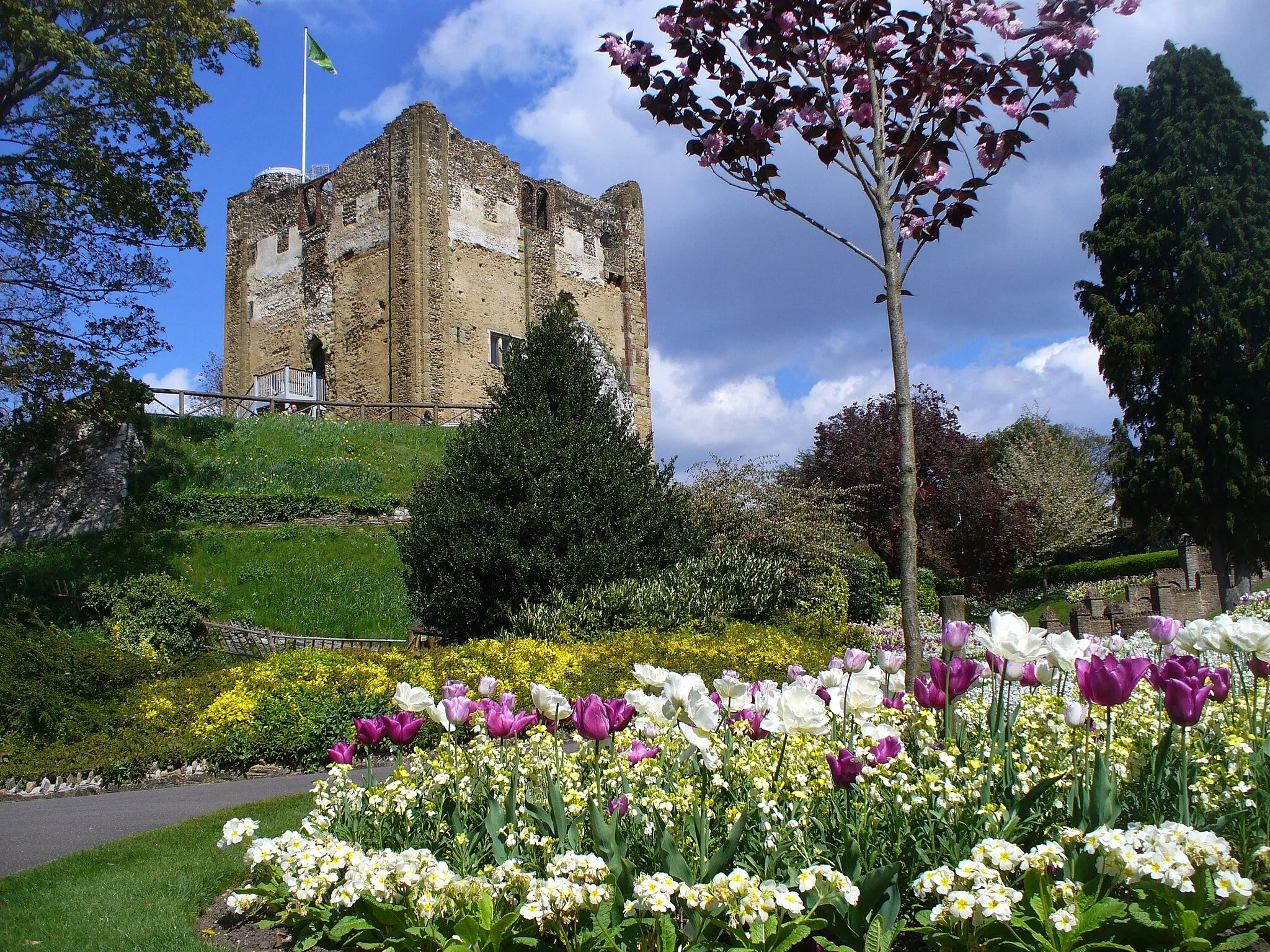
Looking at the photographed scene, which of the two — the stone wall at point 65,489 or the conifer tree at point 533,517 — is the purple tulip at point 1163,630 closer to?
the conifer tree at point 533,517

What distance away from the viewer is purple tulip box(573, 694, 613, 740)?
320 cm

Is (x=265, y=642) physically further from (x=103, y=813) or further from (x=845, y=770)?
(x=845, y=770)

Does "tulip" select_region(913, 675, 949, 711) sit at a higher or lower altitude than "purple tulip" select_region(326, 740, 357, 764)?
higher

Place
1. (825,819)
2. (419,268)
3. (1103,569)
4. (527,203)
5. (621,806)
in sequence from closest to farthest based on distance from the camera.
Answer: (621,806)
(825,819)
(1103,569)
(419,268)
(527,203)

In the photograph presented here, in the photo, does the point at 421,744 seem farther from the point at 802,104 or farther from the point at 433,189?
the point at 433,189

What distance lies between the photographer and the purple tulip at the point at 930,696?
11.3 feet

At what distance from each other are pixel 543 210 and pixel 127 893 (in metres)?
32.4

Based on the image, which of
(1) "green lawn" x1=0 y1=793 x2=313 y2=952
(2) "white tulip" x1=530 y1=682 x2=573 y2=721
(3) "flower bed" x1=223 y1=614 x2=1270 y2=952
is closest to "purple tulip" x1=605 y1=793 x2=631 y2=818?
(3) "flower bed" x1=223 y1=614 x2=1270 y2=952

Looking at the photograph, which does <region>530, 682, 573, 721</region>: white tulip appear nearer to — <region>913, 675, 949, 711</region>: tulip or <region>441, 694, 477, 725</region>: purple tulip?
<region>441, 694, 477, 725</region>: purple tulip

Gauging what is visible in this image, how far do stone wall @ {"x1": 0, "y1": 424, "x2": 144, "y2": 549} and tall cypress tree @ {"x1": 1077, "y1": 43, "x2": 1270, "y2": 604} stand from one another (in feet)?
76.7

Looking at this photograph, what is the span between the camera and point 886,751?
116 inches

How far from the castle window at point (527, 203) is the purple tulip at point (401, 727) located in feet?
103

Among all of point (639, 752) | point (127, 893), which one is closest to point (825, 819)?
point (639, 752)

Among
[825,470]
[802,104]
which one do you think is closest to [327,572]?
[825,470]
